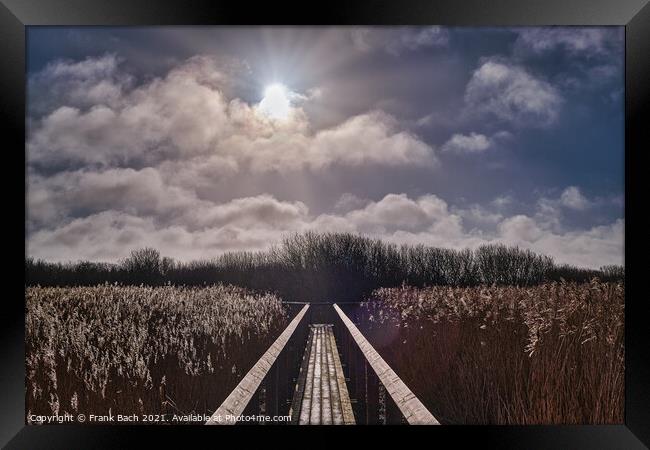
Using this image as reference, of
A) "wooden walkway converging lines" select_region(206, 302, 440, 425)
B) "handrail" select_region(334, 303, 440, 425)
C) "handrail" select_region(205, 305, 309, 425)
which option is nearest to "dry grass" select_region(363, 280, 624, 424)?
"wooden walkway converging lines" select_region(206, 302, 440, 425)

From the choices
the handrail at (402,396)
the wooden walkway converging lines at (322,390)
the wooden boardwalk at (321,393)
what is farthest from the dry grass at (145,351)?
the handrail at (402,396)

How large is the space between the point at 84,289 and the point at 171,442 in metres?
3.82

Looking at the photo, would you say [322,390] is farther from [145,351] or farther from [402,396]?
[402,396]

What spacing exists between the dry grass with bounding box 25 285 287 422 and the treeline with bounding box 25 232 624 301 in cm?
28

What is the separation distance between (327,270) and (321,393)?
208 centimetres

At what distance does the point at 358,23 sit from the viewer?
12.5ft

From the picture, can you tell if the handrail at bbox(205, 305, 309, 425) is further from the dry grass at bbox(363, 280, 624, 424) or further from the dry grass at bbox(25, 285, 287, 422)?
the dry grass at bbox(363, 280, 624, 424)

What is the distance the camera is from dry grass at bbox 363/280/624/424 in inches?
154

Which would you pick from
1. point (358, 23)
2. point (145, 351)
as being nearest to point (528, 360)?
point (358, 23)

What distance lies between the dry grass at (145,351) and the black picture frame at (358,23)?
222 mm

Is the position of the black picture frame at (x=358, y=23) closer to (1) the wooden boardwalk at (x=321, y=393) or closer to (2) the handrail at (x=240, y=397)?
(2) the handrail at (x=240, y=397)

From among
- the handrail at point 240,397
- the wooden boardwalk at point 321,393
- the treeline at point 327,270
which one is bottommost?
the wooden boardwalk at point 321,393

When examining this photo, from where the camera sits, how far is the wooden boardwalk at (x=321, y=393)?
4.57 m

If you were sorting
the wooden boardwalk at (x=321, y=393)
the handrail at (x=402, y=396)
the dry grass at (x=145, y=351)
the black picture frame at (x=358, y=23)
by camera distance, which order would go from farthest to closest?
the wooden boardwalk at (x=321, y=393) → the dry grass at (x=145, y=351) → the black picture frame at (x=358, y=23) → the handrail at (x=402, y=396)
